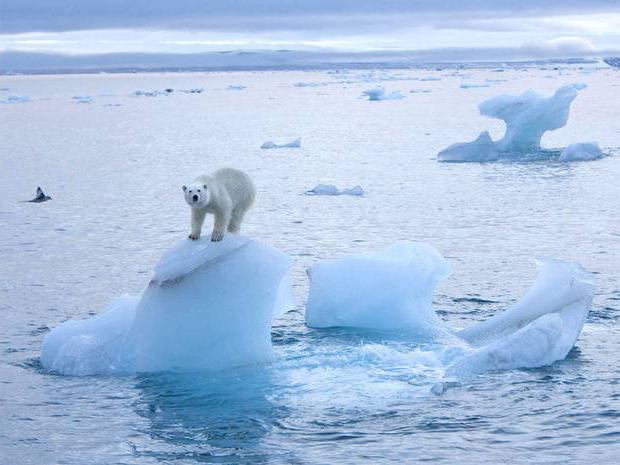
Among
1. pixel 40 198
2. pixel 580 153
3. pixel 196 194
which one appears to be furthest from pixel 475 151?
pixel 196 194

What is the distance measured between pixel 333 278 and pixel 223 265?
196 cm

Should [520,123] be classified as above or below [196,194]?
below

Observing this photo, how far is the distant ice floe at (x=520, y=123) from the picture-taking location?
2540cm

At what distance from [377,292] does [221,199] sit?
88.1 inches

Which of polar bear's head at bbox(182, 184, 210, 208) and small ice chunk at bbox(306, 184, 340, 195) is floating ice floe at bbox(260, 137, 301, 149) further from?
polar bear's head at bbox(182, 184, 210, 208)

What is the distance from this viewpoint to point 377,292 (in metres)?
10.1

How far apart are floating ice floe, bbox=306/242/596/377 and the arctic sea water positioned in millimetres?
164

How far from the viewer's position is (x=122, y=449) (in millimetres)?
7281

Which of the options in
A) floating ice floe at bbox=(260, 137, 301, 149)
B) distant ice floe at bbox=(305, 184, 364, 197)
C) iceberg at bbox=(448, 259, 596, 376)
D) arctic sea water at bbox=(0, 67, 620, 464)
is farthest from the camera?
floating ice floe at bbox=(260, 137, 301, 149)

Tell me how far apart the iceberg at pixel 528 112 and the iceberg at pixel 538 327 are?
15.9 m

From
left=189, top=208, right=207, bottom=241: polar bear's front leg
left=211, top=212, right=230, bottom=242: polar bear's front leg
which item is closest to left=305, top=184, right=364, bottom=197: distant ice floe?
left=189, top=208, right=207, bottom=241: polar bear's front leg

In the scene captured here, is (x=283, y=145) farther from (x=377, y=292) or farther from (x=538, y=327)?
(x=538, y=327)

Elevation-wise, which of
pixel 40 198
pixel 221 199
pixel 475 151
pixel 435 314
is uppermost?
pixel 221 199

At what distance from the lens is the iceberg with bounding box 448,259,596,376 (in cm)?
879
